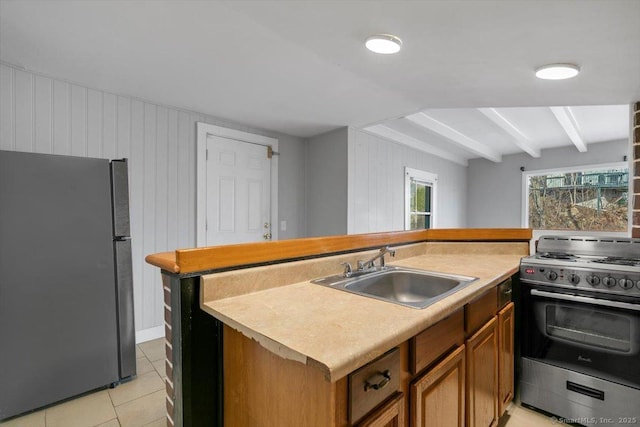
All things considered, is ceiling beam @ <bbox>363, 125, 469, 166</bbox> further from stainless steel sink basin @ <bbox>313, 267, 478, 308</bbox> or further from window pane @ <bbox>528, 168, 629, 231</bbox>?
stainless steel sink basin @ <bbox>313, 267, 478, 308</bbox>

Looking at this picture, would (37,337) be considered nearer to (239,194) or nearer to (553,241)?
(239,194)

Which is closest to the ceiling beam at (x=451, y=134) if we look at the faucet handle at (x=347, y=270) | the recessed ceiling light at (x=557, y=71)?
the recessed ceiling light at (x=557, y=71)

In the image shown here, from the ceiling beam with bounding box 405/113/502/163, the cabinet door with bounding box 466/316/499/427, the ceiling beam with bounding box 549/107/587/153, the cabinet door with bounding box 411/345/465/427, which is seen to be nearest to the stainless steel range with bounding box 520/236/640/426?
the cabinet door with bounding box 466/316/499/427

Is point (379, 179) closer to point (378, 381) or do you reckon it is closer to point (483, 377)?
point (483, 377)

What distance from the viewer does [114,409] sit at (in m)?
1.89

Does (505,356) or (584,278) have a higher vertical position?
(584,278)

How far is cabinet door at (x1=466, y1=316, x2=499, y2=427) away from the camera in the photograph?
133 cm

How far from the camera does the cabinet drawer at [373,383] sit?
0.77 meters

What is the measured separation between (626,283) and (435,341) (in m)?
1.28

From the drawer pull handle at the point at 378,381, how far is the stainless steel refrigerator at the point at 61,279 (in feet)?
6.55

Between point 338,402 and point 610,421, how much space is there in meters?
1.86

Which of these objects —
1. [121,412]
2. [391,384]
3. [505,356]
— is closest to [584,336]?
[505,356]

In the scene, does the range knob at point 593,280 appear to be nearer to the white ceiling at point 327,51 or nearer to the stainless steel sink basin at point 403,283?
the stainless steel sink basin at point 403,283

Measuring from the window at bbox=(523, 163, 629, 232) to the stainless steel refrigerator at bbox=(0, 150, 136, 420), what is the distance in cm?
671
